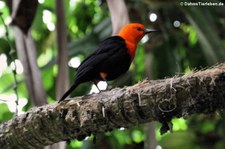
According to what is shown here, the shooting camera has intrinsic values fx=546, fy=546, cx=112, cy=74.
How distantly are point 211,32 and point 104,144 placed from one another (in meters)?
1.79

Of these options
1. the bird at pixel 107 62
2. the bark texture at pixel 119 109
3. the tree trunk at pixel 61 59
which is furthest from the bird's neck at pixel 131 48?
the bark texture at pixel 119 109

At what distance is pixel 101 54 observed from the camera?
3.61 m

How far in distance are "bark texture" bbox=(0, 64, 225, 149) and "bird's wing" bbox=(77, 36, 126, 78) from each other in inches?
27.7

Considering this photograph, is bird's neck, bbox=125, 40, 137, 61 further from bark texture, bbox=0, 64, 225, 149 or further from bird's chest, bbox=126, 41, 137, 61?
bark texture, bbox=0, 64, 225, 149

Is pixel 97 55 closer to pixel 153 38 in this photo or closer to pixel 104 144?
pixel 104 144

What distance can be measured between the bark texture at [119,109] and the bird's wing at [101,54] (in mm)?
704

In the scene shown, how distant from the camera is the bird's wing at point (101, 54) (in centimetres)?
350

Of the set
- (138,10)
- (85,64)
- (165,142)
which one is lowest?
(165,142)

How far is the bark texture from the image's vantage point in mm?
2189

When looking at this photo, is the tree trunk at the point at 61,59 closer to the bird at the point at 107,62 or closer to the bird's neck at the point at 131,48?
the bird at the point at 107,62

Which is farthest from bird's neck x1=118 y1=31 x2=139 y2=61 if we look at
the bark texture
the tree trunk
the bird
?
the bark texture

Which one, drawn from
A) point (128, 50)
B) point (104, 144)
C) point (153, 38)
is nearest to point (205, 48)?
point (128, 50)

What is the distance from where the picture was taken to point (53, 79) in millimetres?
5488

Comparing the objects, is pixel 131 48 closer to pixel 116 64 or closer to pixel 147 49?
pixel 116 64
